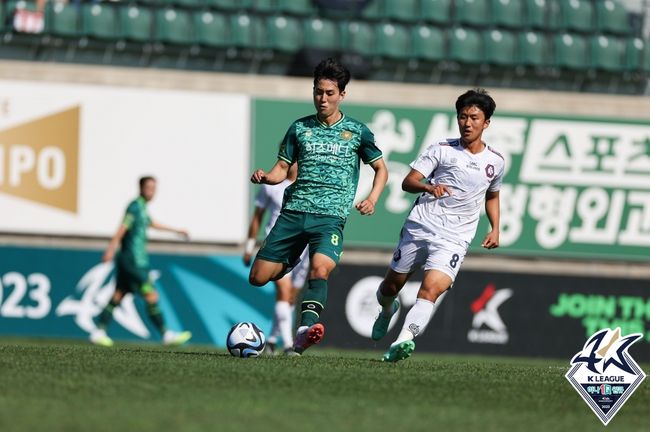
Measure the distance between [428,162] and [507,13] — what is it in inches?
564

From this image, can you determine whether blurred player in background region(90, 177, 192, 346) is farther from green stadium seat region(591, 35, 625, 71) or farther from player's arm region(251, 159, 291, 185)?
green stadium seat region(591, 35, 625, 71)

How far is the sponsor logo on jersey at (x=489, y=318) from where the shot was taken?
21.3 m

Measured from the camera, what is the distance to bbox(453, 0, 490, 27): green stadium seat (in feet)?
80.0

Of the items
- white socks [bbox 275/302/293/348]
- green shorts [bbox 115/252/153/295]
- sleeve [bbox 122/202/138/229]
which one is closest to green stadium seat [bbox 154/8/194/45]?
sleeve [bbox 122/202/138/229]

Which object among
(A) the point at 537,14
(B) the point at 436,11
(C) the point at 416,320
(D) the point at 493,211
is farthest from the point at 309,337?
(A) the point at 537,14

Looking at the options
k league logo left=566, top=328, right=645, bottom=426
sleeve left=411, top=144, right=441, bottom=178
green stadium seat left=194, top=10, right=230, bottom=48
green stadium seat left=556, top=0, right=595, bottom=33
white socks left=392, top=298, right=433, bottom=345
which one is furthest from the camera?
green stadium seat left=556, top=0, right=595, bottom=33

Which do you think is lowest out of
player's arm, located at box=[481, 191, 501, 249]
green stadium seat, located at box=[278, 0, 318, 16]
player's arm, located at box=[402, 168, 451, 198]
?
player's arm, located at box=[481, 191, 501, 249]

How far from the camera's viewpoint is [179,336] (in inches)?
766

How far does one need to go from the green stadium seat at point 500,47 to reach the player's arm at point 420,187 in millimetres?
13511

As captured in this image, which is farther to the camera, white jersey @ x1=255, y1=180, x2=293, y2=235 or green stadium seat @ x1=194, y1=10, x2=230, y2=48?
green stadium seat @ x1=194, y1=10, x2=230, y2=48

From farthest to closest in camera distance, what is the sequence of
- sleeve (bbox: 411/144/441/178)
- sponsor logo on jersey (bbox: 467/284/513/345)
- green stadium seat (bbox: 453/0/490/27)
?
green stadium seat (bbox: 453/0/490/27) → sponsor logo on jersey (bbox: 467/284/513/345) → sleeve (bbox: 411/144/441/178)

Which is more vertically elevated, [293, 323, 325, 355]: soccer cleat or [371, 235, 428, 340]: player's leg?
[371, 235, 428, 340]: player's leg

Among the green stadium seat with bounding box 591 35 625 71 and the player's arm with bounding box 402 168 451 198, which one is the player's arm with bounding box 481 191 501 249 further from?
the green stadium seat with bounding box 591 35 625 71

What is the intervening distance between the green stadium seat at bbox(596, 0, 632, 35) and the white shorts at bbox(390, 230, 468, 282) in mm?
14914
